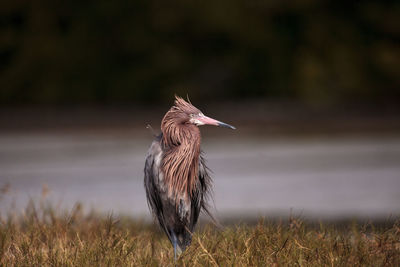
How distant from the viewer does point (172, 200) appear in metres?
4.75

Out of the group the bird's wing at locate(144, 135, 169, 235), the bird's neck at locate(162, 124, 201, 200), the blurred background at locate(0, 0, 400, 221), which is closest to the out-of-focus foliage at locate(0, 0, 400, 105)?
the blurred background at locate(0, 0, 400, 221)

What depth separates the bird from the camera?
457cm

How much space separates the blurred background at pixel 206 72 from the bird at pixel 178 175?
1090 centimetres

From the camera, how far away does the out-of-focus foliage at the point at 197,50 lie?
60.5 ft

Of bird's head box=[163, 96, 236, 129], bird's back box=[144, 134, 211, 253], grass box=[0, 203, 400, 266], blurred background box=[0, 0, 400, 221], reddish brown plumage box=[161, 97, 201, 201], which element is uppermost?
blurred background box=[0, 0, 400, 221]

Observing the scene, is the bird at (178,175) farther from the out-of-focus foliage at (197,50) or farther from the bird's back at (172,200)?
the out-of-focus foliage at (197,50)

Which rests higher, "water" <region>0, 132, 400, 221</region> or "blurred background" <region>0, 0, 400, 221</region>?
"blurred background" <region>0, 0, 400, 221</region>

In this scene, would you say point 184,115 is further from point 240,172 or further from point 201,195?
point 240,172

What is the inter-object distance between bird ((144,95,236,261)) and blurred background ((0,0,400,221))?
1090 cm

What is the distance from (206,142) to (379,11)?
5.95 meters

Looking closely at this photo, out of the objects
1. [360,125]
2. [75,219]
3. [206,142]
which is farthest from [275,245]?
[360,125]

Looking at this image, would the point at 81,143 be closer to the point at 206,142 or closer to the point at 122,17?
the point at 206,142

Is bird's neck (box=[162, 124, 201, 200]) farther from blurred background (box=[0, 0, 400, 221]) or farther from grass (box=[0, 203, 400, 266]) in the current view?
blurred background (box=[0, 0, 400, 221])

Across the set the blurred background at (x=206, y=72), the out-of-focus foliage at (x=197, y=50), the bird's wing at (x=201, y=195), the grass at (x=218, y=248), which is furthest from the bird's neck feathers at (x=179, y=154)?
the out-of-focus foliage at (x=197, y=50)
